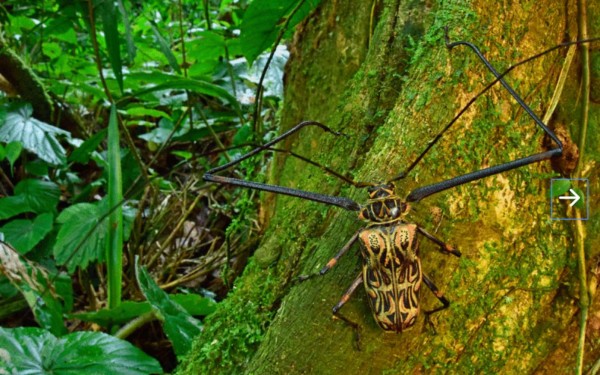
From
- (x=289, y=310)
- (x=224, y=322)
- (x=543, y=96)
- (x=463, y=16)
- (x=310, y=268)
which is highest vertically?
(x=463, y=16)

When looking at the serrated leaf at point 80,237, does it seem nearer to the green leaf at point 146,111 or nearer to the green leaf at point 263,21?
the green leaf at point 146,111

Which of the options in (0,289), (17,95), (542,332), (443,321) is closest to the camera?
(443,321)

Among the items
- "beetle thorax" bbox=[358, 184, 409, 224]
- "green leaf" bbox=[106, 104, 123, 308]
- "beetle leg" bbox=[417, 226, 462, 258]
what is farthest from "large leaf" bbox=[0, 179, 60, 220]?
"beetle leg" bbox=[417, 226, 462, 258]

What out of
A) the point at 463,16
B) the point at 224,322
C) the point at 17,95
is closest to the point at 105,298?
the point at 17,95

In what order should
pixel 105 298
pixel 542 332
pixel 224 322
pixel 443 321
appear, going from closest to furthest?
pixel 443 321
pixel 542 332
pixel 224 322
pixel 105 298

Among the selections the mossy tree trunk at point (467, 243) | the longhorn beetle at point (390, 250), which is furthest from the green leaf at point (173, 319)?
the longhorn beetle at point (390, 250)

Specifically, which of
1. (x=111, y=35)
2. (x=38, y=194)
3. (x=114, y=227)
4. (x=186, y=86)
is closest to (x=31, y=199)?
(x=38, y=194)

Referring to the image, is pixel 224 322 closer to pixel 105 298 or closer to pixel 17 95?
pixel 105 298

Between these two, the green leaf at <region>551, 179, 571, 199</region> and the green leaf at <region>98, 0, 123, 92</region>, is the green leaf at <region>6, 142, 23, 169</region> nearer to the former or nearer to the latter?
A: the green leaf at <region>98, 0, 123, 92</region>
